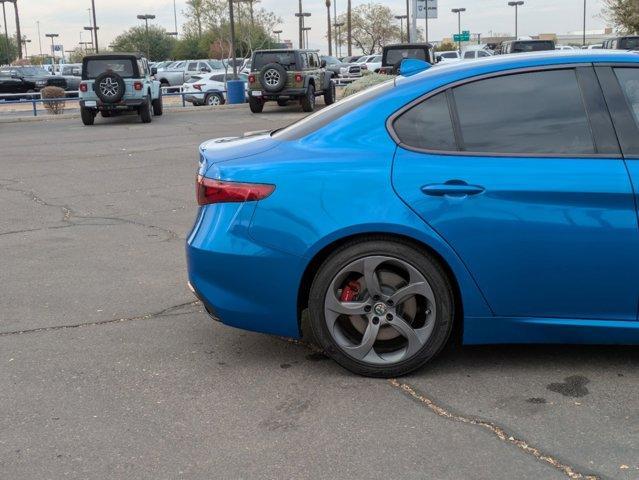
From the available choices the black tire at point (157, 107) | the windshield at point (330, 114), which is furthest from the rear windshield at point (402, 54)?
the windshield at point (330, 114)

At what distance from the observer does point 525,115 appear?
13.4 feet

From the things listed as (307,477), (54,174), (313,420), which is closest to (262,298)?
(313,420)

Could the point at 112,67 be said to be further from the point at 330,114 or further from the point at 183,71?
the point at 183,71

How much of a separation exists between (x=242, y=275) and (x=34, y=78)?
39.5m

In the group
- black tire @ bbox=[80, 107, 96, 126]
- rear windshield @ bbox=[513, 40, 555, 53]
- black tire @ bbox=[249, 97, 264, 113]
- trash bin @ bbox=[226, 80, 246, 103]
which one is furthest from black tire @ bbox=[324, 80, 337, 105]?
rear windshield @ bbox=[513, 40, 555, 53]

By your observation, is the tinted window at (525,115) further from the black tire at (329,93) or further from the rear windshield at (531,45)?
the rear windshield at (531,45)

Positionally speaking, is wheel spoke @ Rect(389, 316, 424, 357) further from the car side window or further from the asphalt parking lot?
the car side window

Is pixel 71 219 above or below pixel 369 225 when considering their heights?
below

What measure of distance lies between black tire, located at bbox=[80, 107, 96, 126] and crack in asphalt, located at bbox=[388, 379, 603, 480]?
18670 mm

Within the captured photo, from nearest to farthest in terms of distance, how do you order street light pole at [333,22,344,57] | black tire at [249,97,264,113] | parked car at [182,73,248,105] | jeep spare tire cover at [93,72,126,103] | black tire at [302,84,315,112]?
jeep spare tire cover at [93,72,126,103] → black tire at [302,84,315,112] → black tire at [249,97,264,113] → parked car at [182,73,248,105] → street light pole at [333,22,344,57]

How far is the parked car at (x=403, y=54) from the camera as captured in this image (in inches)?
1031

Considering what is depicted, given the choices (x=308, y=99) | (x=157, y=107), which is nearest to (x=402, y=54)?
(x=308, y=99)

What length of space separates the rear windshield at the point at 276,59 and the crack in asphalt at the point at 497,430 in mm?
20498

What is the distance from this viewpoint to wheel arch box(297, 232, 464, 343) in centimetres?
404
